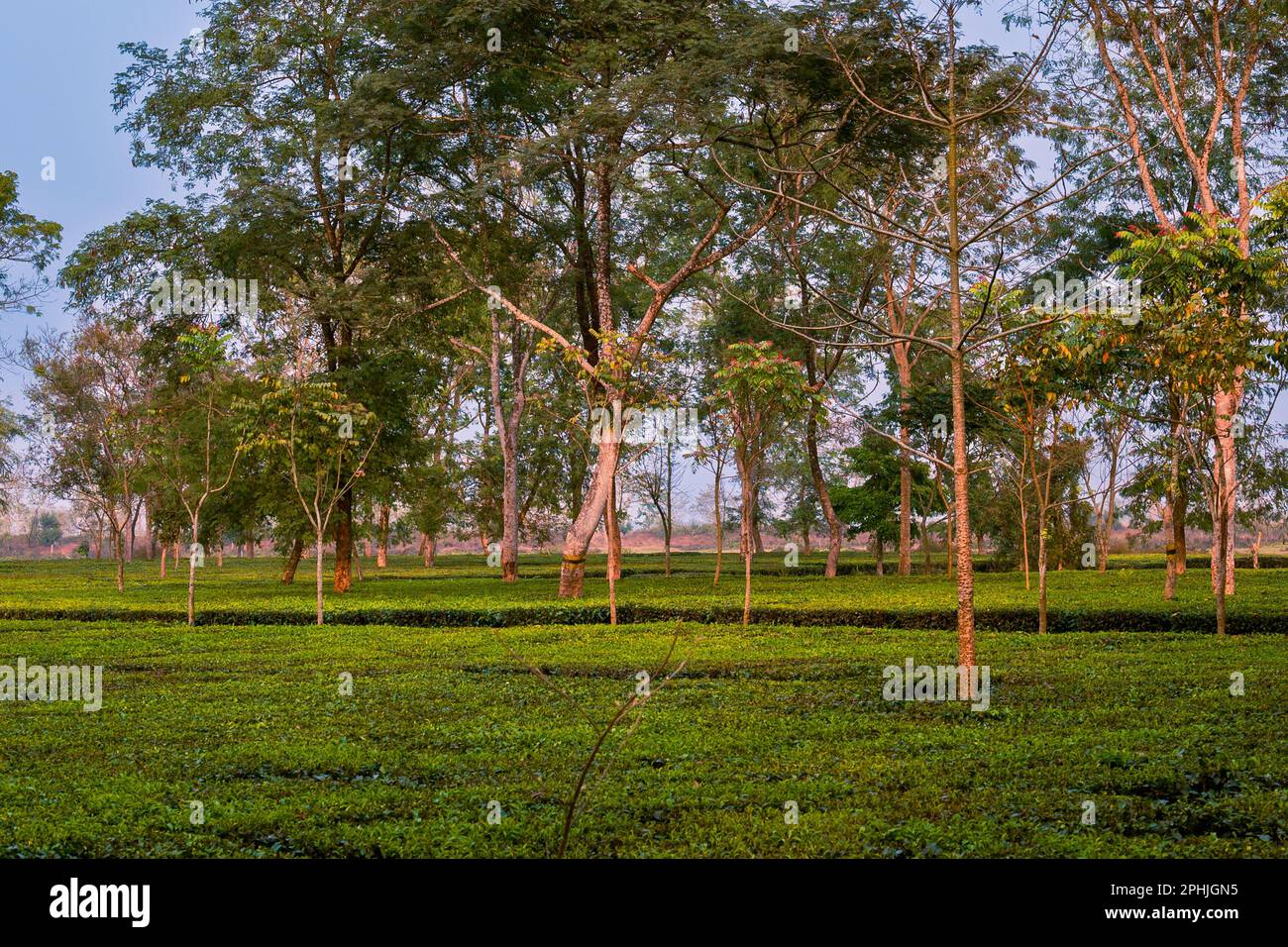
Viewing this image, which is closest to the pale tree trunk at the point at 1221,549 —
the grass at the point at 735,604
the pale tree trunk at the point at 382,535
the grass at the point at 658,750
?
the grass at the point at 658,750

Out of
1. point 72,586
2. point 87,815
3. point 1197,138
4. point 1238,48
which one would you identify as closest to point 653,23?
point 1238,48

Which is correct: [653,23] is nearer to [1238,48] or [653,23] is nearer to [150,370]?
[1238,48]

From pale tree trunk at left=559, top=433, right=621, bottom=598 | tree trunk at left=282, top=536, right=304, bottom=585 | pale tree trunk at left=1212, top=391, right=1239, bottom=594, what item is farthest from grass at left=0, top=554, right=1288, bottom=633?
tree trunk at left=282, top=536, right=304, bottom=585

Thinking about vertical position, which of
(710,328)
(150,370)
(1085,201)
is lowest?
(150,370)

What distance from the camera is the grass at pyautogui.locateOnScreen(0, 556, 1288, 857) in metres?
5.52

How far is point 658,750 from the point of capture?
7586mm

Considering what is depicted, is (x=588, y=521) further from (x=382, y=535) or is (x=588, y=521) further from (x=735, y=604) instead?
(x=382, y=535)

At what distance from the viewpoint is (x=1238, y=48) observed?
21547mm

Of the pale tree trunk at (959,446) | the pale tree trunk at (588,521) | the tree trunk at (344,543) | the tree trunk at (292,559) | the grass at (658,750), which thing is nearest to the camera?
the grass at (658,750)

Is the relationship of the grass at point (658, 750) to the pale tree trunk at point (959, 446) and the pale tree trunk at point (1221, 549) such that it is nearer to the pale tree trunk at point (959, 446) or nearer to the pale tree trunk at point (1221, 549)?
the pale tree trunk at point (1221, 549)

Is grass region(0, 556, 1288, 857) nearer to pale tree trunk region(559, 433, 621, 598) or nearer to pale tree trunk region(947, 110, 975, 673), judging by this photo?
pale tree trunk region(947, 110, 975, 673)

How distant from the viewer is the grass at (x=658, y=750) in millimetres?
5520
